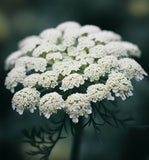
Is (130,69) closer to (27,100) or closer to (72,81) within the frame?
(72,81)

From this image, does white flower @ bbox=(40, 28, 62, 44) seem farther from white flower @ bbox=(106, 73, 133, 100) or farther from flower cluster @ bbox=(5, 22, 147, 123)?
white flower @ bbox=(106, 73, 133, 100)

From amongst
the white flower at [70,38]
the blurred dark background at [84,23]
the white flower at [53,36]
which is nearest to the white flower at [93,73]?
the white flower at [70,38]

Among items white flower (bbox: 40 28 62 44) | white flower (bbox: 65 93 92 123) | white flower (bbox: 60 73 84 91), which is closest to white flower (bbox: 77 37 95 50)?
white flower (bbox: 40 28 62 44)

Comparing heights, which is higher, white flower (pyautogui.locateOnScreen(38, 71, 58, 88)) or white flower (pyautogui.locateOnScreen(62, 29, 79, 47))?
white flower (pyautogui.locateOnScreen(62, 29, 79, 47))

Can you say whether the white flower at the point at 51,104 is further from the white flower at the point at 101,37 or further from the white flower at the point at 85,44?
the white flower at the point at 101,37

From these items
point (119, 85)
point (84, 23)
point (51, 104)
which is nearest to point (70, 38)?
point (119, 85)

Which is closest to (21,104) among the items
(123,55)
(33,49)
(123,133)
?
(33,49)
